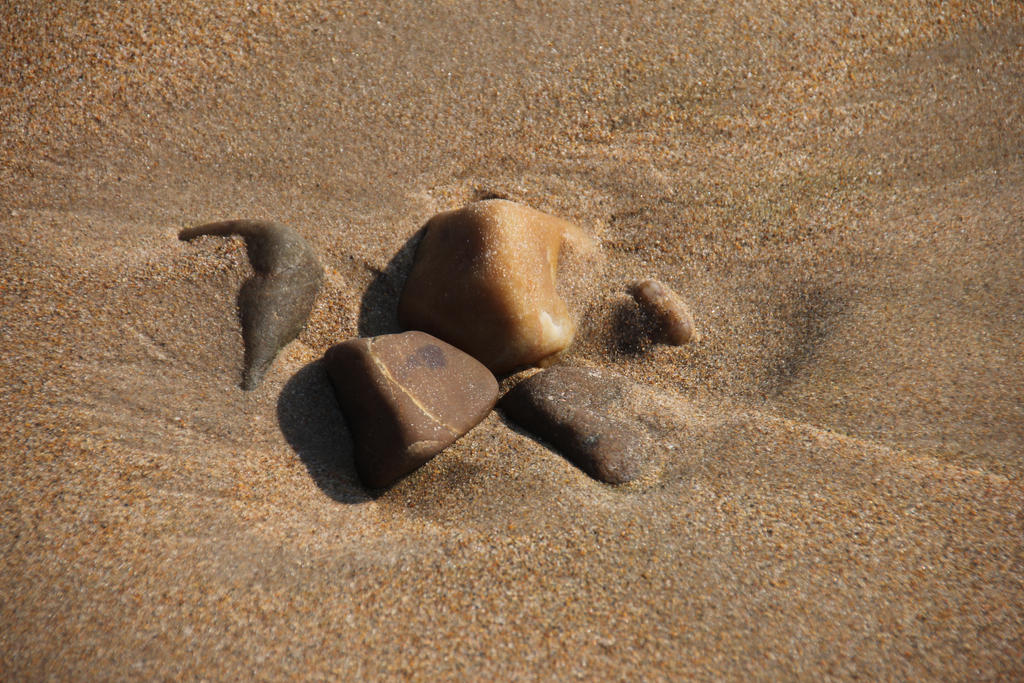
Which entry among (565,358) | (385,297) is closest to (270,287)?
(385,297)

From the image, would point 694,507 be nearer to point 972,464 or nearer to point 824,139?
point 972,464

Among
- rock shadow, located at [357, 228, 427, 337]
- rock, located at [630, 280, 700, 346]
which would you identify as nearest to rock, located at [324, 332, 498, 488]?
rock shadow, located at [357, 228, 427, 337]

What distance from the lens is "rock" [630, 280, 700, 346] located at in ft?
6.96

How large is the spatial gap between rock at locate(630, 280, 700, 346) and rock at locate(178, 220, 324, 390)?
0.97m

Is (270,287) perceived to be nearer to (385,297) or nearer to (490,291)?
(385,297)

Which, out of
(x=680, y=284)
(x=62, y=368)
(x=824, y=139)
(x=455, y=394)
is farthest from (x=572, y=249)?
(x=62, y=368)

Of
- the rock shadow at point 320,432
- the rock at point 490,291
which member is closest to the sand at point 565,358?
the rock shadow at point 320,432

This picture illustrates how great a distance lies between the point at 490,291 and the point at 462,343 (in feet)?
0.55

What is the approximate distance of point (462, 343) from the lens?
6.54ft

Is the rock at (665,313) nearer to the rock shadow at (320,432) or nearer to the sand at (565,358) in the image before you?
the sand at (565,358)

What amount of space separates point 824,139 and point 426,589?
215cm

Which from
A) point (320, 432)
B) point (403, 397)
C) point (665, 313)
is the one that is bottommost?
point (320, 432)

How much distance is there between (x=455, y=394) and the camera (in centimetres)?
182

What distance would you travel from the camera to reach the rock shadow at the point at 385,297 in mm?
2082
